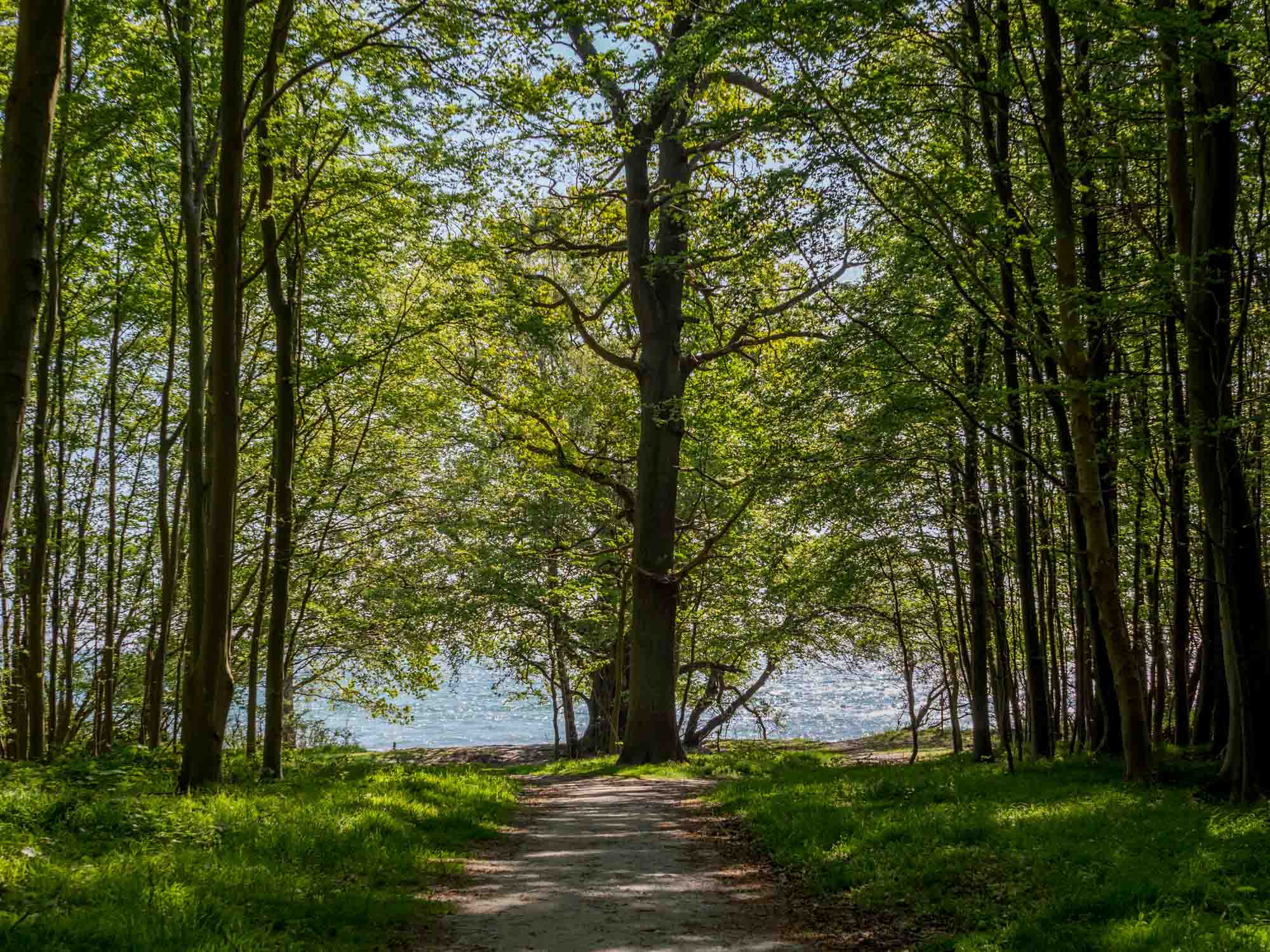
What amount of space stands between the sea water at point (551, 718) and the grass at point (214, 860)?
926 inches

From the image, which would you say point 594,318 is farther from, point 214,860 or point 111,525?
point 214,860

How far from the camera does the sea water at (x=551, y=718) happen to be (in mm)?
46844

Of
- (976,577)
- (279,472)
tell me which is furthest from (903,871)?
(279,472)

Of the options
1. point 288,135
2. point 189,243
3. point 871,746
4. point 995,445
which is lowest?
point 871,746

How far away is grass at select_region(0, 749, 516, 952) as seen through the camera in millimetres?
4434

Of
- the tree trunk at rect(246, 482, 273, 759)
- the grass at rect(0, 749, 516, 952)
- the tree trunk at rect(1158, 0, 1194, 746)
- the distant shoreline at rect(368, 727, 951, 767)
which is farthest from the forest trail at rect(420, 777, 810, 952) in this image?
the distant shoreline at rect(368, 727, 951, 767)

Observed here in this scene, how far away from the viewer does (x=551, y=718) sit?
215ft

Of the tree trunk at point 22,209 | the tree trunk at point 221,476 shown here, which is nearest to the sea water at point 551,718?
the tree trunk at point 221,476

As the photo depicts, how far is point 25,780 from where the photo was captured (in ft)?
26.5

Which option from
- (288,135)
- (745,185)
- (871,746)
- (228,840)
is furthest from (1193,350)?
(871,746)

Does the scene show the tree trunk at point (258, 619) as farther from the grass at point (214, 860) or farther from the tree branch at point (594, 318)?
the tree branch at point (594, 318)

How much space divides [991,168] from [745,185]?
285cm

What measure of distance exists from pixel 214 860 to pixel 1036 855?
5456mm

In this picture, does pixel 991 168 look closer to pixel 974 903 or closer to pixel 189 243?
pixel 974 903
